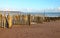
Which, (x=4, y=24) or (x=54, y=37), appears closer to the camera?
(x=54, y=37)

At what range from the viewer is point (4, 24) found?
19703 millimetres

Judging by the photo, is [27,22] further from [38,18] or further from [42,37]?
[42,37]

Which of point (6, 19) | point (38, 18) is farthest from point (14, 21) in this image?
point (38, 18)

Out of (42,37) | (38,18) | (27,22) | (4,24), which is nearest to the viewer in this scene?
(42,37)

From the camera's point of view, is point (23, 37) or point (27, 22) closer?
point (23, 37)

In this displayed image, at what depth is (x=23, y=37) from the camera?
13.6 meters

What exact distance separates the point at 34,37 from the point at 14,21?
10049 mm

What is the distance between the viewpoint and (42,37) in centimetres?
1344

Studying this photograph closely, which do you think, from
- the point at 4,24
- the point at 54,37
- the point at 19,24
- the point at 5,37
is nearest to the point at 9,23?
the point at 4,24

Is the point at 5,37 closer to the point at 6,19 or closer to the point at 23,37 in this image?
the point at 23,37

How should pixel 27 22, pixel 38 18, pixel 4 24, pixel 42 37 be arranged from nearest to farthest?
pixel 42 37
pixel 4 24
pixel 27 22
pixel 38 18

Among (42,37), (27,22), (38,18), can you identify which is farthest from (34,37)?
(38,18)

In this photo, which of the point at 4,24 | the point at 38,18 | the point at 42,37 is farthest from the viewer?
the point at 38,18

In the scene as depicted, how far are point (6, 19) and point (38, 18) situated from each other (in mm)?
7822
